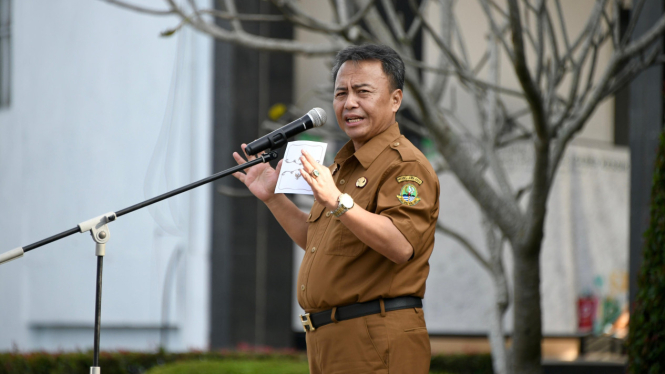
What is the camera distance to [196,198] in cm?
879

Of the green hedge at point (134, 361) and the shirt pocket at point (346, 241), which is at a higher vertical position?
the shirt pocket at point (346, 241)

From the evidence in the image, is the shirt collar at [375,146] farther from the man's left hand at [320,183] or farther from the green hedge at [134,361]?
the green hedge at [134,361]

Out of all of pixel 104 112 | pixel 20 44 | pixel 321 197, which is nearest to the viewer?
pixel 321 197

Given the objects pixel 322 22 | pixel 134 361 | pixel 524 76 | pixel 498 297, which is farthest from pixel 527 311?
pixel 134 361

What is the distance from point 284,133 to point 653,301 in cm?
215

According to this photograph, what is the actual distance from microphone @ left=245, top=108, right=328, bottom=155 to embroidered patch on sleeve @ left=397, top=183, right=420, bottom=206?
1.36 feet

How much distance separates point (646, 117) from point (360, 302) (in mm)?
3085

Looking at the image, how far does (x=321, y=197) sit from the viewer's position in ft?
6.89

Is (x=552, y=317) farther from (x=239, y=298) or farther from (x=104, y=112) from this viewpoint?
(x=104, y=112)

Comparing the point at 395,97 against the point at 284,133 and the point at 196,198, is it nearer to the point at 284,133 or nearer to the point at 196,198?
the point at 284,133

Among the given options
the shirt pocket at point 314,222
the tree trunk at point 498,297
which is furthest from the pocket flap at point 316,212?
the tree trunk at point 498,297

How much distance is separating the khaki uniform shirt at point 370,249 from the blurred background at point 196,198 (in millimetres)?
5115

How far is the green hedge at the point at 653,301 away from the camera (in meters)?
3.51

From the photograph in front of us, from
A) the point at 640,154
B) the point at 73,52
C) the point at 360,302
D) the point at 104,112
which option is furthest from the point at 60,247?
the point at 360,302
